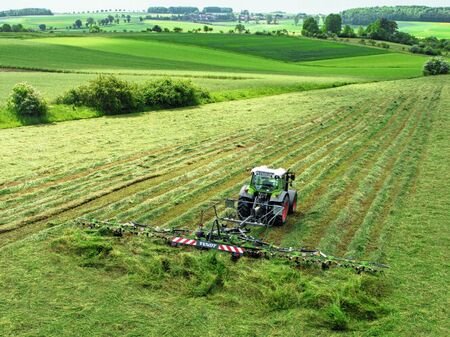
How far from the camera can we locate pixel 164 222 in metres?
18.9

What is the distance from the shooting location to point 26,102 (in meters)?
39.6

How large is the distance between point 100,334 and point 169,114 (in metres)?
35.8

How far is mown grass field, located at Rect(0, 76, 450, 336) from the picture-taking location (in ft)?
41.4

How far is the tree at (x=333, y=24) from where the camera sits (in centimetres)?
19112

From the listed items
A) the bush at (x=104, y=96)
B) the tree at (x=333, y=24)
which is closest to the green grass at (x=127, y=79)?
the bush at (x=104, y=96)

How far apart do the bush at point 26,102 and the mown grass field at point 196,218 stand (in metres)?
3.37

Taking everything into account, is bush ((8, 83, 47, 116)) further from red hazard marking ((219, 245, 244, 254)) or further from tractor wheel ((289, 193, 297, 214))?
red hazard marking ((219, 245, 244, 254))

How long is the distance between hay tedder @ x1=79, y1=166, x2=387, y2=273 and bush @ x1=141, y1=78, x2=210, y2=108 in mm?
30687

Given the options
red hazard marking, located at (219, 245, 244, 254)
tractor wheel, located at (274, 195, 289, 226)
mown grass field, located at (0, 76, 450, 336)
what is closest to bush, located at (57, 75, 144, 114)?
mown grass field, located at (0, 76, 450, 336)

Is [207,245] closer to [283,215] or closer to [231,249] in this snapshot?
[231,249]

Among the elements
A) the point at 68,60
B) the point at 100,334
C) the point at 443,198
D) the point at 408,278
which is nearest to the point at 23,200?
the point at 100,334

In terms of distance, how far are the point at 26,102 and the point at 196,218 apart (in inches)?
1031

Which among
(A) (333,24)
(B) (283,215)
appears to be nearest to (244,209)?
(B) (283,215)

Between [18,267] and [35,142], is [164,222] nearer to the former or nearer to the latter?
[18,267]
